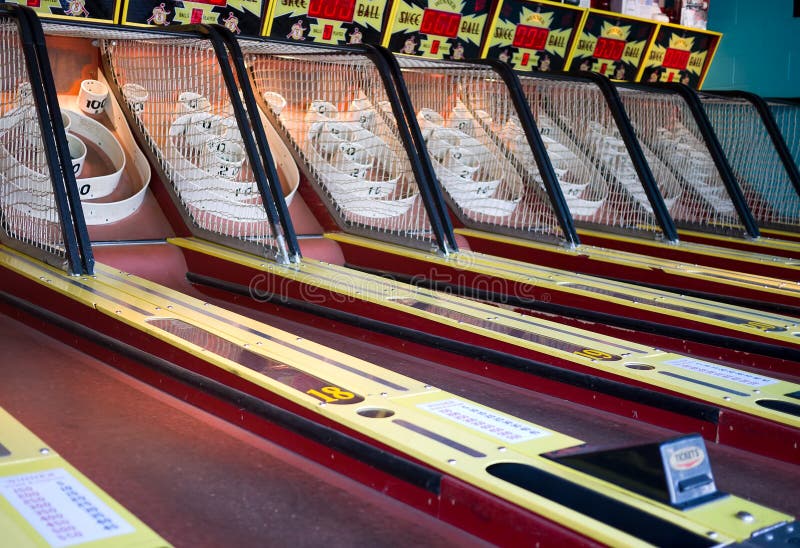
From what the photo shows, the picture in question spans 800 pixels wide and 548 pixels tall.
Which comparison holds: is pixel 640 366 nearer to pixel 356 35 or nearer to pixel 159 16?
pixel 159 16

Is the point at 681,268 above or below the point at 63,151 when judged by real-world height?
below

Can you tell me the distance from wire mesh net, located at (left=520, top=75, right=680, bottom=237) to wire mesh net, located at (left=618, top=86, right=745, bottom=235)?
0.55 metres

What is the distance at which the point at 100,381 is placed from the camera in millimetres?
2965

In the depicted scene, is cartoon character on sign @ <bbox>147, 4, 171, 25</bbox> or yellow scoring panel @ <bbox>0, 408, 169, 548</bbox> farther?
cartoon character on sign @ <bbox>147, 4, 171, 25</bbox>

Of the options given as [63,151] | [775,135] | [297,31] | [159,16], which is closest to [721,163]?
[775,135]

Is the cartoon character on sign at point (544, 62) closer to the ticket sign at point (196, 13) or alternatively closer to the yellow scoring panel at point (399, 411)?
the ticket sign at point (196, 13)

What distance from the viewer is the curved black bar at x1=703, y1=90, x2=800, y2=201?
653 cm

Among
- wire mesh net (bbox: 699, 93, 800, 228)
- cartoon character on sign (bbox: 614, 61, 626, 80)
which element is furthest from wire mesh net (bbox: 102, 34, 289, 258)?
cartoon character on sign (bbox: 614, 61, 626, 80)

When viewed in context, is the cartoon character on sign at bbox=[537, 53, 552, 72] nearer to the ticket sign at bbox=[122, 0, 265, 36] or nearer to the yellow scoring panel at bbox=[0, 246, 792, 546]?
the ticket sign at bbox=[122, 0, 265, 36]

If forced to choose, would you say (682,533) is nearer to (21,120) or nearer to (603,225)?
(21,120)

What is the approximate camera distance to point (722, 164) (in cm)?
622

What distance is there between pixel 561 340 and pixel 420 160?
1813 mm

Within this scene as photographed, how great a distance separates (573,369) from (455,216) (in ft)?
9.39

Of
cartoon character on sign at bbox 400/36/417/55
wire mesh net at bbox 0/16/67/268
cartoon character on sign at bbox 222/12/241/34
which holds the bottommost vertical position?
wire mesh net at bbox 0/16/67/268
